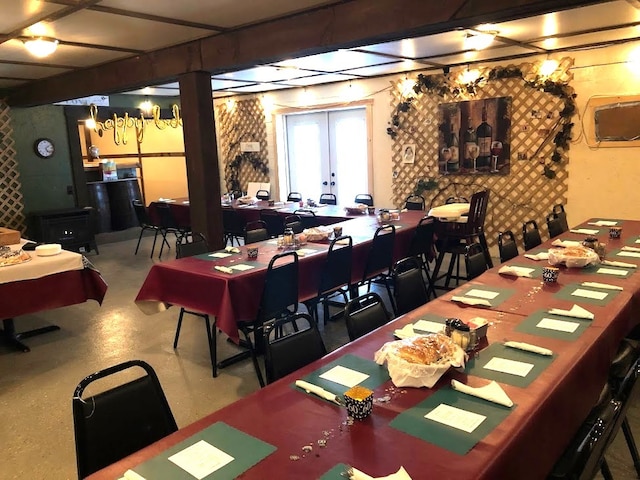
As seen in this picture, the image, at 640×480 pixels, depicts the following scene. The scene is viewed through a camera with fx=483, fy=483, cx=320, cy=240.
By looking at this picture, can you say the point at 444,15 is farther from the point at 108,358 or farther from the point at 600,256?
the point at 108,358

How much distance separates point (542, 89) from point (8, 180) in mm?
7097

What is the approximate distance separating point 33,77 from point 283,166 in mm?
3796

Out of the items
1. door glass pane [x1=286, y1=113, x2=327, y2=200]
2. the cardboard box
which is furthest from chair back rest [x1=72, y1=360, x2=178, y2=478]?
door glass pane [x1=286, y1=113, x2=327, y2=200]

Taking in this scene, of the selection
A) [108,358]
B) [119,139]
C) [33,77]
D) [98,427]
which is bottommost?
[108,358]

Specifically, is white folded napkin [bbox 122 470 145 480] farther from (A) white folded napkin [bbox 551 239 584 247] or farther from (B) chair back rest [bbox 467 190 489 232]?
(B) chair back rest [bbox 467 190 489 232]

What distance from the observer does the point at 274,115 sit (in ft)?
26.5

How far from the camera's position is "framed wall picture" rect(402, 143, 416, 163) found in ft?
21.4

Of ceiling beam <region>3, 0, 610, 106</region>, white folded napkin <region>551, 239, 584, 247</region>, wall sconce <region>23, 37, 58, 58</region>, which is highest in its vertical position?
wall sconce <region>23, 37, 58, 58</region>

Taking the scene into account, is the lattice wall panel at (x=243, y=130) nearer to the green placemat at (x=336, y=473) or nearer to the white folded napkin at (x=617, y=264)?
the white folded napkin at (x=617, y=264)

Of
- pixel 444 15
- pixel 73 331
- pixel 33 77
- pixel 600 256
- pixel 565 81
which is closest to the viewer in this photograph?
pixel 444 15

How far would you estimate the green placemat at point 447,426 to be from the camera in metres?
1.25

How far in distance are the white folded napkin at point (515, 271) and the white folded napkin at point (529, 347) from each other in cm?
99

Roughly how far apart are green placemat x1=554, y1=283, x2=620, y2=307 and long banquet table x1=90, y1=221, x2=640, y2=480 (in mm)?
102

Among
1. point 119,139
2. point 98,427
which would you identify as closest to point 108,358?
point 98,427
